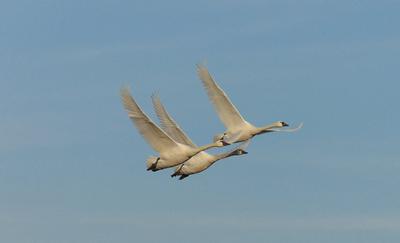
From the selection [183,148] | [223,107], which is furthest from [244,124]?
[183,148]

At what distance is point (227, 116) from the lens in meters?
98.3

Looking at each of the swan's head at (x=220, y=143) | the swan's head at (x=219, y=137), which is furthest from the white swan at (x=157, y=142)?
the swan's head at (x=219, y=137)

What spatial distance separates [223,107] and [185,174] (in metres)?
5.82

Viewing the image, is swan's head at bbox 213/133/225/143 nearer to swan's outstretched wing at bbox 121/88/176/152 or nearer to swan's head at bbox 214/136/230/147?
swan's head at bbox 214/136/230/147

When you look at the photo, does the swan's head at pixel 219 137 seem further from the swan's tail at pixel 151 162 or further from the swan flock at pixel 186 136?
the swan's tail at pixel 151 162

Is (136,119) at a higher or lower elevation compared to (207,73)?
lower

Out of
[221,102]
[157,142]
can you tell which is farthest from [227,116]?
[157,142]

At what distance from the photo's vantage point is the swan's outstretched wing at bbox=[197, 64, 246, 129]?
96875mm

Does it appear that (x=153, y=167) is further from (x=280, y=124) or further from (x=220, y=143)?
(x=280, y=124)

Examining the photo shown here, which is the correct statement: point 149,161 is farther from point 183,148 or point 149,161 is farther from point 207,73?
point 207,73

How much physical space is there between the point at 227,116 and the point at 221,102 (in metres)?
1.16

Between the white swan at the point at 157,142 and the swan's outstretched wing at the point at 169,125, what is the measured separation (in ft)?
18.9

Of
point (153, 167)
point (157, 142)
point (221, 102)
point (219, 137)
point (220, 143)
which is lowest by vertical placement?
point (153, 167)

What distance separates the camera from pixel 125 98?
89.2m
